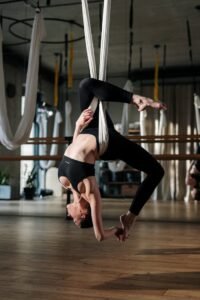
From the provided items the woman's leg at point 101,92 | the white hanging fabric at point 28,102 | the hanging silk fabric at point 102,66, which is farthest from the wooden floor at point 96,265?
the white hanging fabric at point 28,102

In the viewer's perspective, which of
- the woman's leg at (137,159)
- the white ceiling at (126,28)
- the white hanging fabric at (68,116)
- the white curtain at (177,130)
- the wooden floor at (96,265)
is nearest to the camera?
the wooden floor at (96,265)

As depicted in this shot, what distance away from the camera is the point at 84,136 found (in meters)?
2.38

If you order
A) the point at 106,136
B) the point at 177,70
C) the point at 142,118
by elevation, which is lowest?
the point at 106,136

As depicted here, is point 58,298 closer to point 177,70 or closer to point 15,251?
point 15,251

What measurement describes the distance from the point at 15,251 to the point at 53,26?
19.8 feet

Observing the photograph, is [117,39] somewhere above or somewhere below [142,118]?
above

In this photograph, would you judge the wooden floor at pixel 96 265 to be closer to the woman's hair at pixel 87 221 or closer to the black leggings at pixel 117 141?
the woman's hair at pixel 87 221

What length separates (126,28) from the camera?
8.14 metres

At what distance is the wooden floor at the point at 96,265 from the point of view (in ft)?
6.07

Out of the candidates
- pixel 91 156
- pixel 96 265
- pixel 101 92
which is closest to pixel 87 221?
pixel 96 265

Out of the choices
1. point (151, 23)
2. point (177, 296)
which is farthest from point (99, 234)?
point (151, 23)

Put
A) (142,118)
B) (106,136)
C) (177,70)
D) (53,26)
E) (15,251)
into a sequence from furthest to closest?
(177,70)
(53,26)
(142,118)
(15,251)
(106,136)

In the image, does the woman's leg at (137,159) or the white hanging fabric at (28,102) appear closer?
the woman's leg at (137,159)

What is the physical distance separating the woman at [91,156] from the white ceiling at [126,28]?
4.74m
